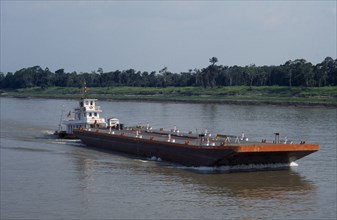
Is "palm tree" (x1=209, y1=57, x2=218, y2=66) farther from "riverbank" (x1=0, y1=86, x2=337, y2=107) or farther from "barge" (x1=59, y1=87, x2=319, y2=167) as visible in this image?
"barge" (x1=59, y1=87, x2=319, y2=167)

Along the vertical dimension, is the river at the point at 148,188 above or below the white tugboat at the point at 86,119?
below

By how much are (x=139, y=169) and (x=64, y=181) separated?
583 centimetres

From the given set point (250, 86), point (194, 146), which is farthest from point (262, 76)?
point (194, 146)

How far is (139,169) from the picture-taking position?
3688 cm

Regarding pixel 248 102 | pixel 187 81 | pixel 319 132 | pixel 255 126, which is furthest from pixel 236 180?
pixel 187 81

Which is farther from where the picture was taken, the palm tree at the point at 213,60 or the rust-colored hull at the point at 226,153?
the palm tree at the point at 213,60

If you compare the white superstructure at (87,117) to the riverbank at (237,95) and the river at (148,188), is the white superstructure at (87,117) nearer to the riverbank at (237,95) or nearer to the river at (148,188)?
the river at (148,188)

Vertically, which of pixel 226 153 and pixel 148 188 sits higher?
pixel 226 153

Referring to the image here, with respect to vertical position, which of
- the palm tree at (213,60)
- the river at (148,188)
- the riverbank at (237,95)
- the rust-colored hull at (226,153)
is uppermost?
the palm tree at (213,60)

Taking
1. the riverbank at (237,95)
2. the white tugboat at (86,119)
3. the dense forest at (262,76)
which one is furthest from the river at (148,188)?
the dense forest at (262,76)

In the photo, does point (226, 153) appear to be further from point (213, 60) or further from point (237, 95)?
point (213, 60)

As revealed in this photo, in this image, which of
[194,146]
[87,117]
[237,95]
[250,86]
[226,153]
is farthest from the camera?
[250,86]

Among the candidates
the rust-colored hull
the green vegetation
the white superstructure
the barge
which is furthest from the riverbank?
the rust-colored hull

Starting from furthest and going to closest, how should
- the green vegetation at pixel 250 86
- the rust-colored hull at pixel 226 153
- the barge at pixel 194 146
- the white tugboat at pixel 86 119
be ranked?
the green vegetation at pixel 250 86, the white tugboat at pixel 86 119, the barge at pixel 194 146, the rust-colored hull at pixel 226 153
